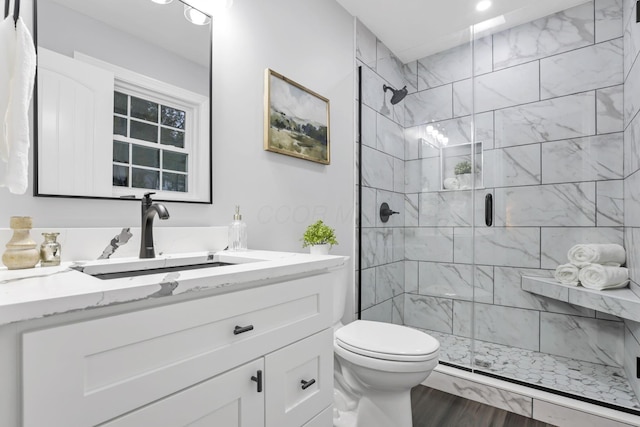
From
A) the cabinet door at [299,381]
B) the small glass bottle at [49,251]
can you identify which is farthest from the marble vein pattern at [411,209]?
the small glass bottle at [49,251]

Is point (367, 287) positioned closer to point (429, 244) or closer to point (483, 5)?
point (429, 244)

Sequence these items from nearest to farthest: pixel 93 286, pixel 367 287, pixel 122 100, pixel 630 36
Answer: pixel 93 286, pixel 122 100, pixel 630 36, pixel 367 287

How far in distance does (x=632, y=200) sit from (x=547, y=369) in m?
1.14

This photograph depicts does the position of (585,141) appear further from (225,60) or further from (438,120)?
(225,60)

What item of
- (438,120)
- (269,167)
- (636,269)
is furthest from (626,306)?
(269,167)

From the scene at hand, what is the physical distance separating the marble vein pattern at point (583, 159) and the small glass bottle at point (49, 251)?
2813 mm

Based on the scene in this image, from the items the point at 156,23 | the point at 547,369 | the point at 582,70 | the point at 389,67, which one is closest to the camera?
the point at 156,23

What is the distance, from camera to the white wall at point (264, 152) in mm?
1156

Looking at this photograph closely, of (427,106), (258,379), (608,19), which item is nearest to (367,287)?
(427,106)

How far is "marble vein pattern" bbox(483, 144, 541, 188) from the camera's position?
8.13ft

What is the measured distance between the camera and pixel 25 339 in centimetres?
52

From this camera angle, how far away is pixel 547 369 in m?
2.13

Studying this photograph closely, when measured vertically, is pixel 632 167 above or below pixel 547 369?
above

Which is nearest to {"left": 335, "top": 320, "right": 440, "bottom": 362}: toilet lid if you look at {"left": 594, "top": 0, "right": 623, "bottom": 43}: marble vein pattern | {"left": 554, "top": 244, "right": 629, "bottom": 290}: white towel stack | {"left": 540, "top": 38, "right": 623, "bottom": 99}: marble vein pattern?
{"left": 554, "top": 244, "right": 629, "bottom": 290}: white towel stack
